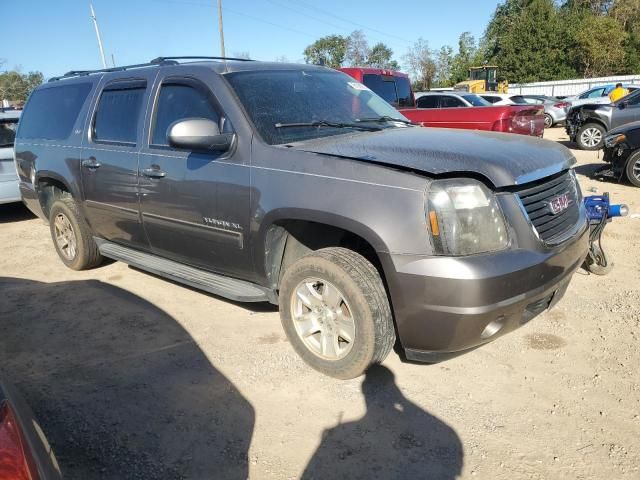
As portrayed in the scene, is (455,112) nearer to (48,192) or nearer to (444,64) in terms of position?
(48,192)

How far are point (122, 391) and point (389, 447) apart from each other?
1651mm

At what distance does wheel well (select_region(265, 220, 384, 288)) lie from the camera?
3156 millimetres

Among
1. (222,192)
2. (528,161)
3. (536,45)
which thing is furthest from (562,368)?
(536,45)

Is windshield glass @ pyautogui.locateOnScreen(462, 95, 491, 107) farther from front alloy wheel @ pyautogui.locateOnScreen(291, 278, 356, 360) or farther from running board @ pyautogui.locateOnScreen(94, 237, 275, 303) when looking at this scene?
front alloy wheel @ pyautogui.locateOnScreen(291, 278, 356, 360)

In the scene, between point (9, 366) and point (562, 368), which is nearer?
point (562, 368)

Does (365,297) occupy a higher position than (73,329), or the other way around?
(365,297)

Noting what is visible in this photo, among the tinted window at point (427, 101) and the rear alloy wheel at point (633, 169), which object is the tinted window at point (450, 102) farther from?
the rear alloy wheel at point (633, 169)

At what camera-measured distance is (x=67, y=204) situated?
502cm

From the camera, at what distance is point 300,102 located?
3580 millimetres

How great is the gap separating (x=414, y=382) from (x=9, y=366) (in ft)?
8.89

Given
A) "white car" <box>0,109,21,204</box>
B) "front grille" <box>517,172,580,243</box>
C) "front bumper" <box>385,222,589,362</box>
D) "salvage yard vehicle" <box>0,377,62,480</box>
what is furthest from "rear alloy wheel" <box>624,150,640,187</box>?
"white car" <box>0,109,21,204</box>

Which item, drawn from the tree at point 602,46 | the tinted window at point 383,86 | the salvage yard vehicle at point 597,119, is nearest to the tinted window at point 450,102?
the tinted window at point 383,86

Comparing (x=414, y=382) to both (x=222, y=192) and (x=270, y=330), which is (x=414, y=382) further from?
(x=222, y=192)

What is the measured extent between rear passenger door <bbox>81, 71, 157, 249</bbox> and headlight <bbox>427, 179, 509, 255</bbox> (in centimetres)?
248
